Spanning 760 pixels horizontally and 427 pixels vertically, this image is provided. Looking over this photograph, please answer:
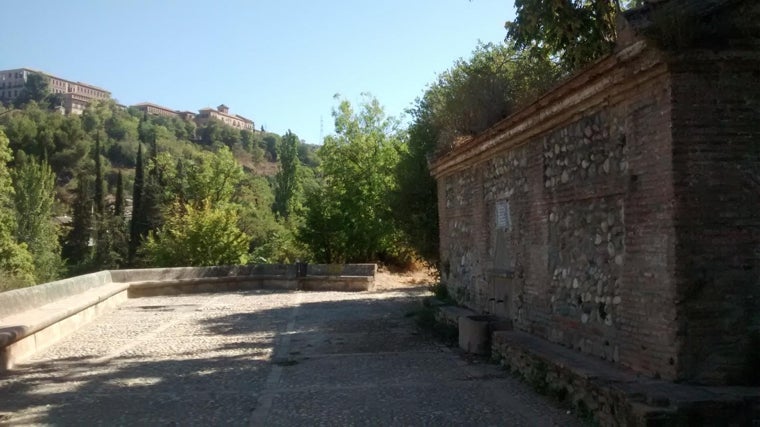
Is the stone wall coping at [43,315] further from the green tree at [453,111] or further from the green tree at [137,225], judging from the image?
the green tree at [137,225]

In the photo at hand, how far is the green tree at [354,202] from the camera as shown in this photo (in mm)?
26500

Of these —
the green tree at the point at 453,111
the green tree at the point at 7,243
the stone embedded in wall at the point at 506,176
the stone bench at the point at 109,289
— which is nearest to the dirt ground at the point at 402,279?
the stone bench at the point at 109,289

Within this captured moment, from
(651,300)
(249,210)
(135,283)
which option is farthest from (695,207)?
(249,210)

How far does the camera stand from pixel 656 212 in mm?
5449

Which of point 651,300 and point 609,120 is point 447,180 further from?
point 651,300

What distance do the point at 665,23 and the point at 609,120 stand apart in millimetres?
1385

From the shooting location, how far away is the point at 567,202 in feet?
24.3

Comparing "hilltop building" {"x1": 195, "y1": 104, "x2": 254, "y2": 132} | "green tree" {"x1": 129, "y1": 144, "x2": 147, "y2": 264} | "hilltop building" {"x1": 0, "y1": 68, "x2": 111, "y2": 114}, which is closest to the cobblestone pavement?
"green tree" {"x1": 129, "y1": 144, "x2": 147, "y2": 264}

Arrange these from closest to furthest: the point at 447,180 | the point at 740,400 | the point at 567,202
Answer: the point at 740,400, the point at 567,202, the point at 447,180

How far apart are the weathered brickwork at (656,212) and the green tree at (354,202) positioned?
1765 centimetres

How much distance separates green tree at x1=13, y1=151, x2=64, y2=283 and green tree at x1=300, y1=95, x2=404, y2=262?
29.7 metres

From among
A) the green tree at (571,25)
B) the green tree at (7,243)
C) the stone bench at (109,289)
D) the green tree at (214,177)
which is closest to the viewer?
the green tree at (571,25)

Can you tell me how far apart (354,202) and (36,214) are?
34.6 m

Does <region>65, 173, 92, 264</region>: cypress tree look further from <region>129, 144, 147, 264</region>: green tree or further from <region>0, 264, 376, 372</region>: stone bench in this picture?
<region>0, 264, 376, 372</region>: stone bench
